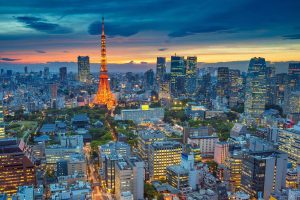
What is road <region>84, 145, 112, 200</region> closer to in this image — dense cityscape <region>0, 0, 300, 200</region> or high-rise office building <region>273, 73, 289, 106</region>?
dense cityscape <region>0, 0, 300, 200</region>

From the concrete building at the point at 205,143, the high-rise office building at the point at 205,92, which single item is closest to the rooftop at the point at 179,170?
the concrete building at the point at 205,143

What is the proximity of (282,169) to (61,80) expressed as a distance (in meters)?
59.6

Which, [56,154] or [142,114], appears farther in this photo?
[142,114]

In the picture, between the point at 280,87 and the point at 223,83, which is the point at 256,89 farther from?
the point at 223,83

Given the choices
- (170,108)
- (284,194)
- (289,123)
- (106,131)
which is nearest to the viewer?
(284,194)

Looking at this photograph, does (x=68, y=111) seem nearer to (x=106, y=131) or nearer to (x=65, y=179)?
(x=106, y=131)

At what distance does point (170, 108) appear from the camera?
3756 cm

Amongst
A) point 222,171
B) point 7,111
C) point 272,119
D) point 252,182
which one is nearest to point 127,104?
point 7,111

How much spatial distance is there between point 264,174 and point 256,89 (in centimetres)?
2038

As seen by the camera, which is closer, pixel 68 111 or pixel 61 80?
pixel 68 111

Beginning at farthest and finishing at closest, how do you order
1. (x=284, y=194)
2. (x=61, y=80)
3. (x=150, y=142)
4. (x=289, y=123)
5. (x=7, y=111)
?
(x=61, y=80)
(x=7, y=111)
(x=289, y=123)
(x=150, y=142)
(x=284, y=194)

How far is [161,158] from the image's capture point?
16.4 metres

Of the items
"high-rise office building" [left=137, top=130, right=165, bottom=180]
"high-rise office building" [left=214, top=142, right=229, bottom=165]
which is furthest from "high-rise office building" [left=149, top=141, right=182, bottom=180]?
"high-rise office building" [left=214, top=142, right=229, bottom=165]

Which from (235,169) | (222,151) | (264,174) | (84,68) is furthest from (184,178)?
(84,68)
